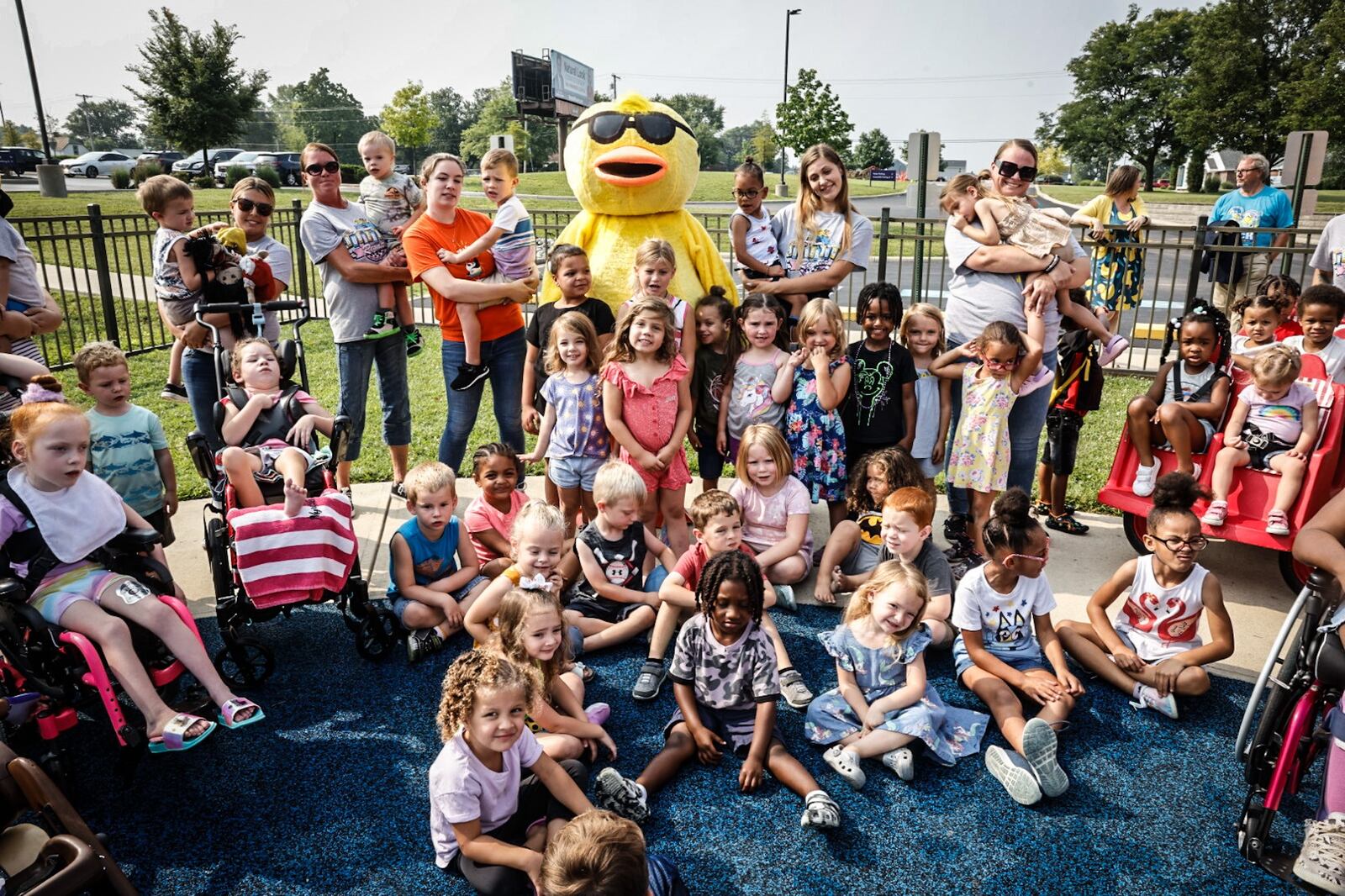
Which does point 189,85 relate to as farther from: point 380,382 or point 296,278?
point 380,382

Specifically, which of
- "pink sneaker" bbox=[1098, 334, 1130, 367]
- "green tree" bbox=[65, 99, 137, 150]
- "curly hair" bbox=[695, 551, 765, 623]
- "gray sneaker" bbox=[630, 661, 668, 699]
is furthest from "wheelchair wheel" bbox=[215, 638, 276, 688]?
"green tree" bbox=[65, 99, 137, 150]

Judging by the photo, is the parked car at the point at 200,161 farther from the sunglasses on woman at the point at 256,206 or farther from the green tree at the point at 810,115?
the sunglasses on woman at the point at 256,206

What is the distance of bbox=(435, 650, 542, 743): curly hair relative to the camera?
2539mm

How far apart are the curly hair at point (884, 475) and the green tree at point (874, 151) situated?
59.3 meters

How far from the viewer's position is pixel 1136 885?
8.73ft

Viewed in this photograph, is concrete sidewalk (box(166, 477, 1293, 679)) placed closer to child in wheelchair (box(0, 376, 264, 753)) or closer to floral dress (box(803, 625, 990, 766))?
child in wheelchair (box(0, 376, 264, 753))

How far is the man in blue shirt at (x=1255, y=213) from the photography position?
8977mm

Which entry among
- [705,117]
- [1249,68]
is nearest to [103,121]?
[705,117]

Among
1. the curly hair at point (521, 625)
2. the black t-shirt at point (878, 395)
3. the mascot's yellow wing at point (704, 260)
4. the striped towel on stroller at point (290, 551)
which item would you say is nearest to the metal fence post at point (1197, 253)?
the black t-shirt at point (878, 395)

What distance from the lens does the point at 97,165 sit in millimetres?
35125

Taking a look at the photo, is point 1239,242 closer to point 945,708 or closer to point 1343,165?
point 945,708

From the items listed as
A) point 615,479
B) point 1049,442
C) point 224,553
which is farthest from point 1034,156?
point 224,553

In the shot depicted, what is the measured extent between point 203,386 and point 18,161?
118ft

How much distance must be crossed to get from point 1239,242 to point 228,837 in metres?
9.82
